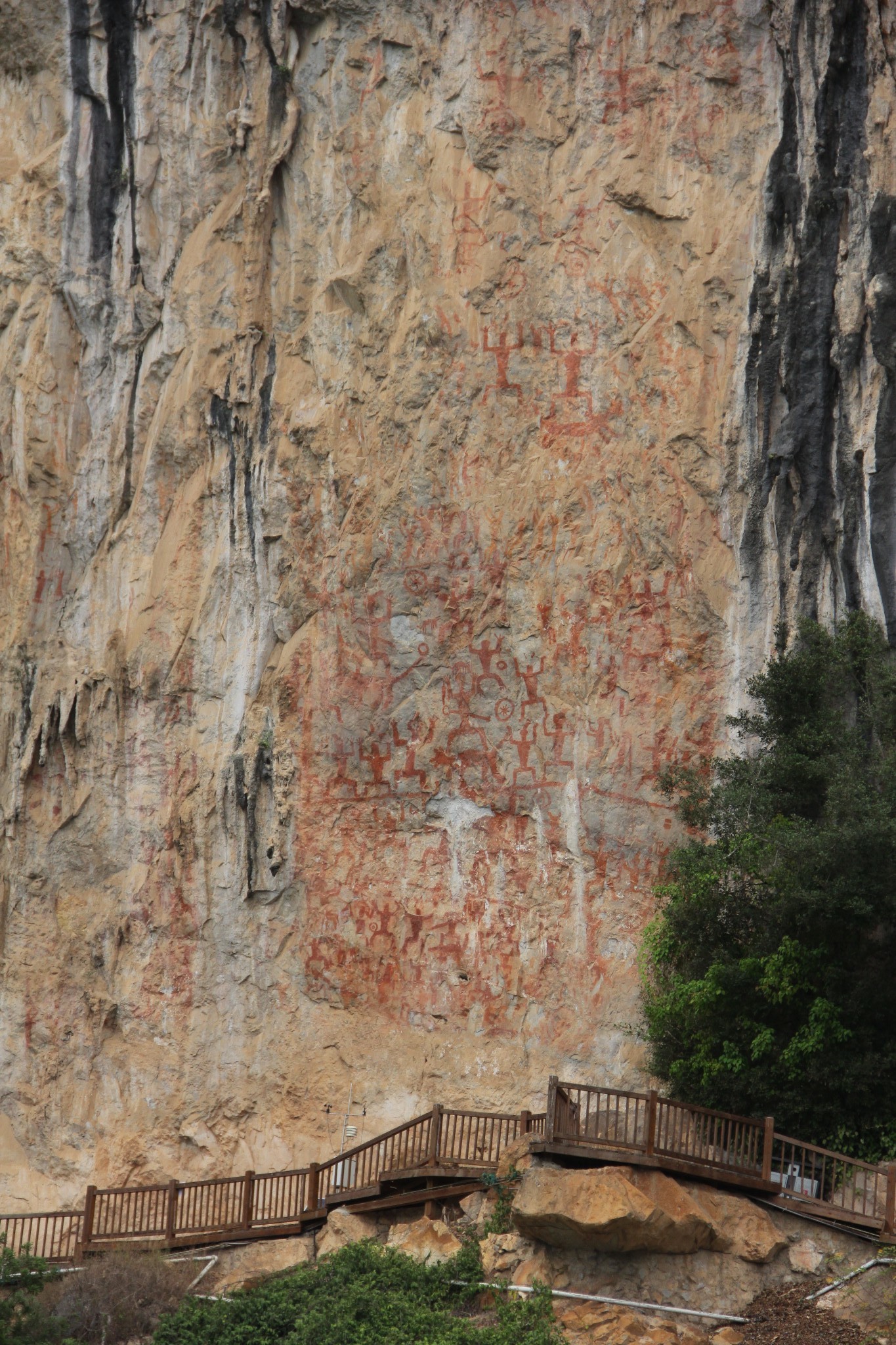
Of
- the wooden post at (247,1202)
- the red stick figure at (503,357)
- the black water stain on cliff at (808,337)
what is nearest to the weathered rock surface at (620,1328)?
the wooden post at (247,1202)

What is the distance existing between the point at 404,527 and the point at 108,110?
8423 mm

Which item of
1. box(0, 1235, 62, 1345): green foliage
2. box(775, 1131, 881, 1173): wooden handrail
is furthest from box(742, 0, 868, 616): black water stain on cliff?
box(0, 1235, 62, 1345): green foliage

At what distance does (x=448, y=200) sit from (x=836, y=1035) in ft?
40.8

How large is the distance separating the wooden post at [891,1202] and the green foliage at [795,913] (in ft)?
5.08

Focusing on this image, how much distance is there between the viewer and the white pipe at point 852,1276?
14.8 metres

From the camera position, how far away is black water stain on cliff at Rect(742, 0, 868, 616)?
792 inches

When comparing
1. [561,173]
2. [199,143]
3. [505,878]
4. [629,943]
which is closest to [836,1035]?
[629,943]

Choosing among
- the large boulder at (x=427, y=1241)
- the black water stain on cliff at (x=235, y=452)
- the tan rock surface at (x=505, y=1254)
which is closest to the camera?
the tan rock surface at (x=505, y=1254)

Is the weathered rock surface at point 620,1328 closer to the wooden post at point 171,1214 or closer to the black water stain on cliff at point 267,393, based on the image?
the wooden post at point 171,1214

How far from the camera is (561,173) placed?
22109 mm

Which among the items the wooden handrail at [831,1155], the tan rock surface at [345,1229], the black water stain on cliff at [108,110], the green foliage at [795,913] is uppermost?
the black water stain on cliff at [108,110]

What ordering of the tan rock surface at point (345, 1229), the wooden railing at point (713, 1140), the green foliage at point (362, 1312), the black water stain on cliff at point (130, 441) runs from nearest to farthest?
the green foliage at point (362, 1312)
the wooden railing at point (713, 1140)
the tan rock surface at point (345, 1229)
the black water stain on cliff at point (130, 441)

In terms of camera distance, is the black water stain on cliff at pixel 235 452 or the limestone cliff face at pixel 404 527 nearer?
the limestone cliff face at pixel 404 527

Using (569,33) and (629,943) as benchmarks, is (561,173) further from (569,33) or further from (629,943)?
(629,943)
